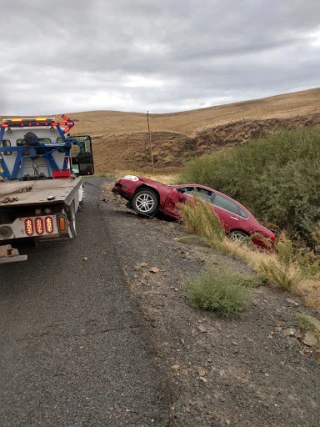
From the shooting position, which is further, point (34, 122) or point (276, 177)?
point (276, 177)

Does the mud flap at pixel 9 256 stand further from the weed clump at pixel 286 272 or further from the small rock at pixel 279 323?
the weed clump at pixel 286 272

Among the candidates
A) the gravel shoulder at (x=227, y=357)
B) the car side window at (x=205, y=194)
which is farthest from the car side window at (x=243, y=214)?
the gravel shoulder at (x=227, y=357)

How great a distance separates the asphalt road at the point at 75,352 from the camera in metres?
2.88

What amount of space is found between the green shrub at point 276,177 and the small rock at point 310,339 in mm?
8058

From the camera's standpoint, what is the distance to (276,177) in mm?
15219

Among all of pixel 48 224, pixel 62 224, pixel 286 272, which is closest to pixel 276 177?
pixel 286 272

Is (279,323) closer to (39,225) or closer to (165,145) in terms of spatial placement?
(39,225)

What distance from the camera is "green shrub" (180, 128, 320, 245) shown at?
13.8 metres

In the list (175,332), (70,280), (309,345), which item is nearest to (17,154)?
(70,280)

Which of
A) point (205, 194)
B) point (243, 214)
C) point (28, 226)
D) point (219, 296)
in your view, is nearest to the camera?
point (219, 296)

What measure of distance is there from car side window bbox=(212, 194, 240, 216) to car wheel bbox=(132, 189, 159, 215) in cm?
161

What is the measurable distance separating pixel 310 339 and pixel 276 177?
37.5 feet

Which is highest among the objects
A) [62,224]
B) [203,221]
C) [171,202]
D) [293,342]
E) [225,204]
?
[62,224]

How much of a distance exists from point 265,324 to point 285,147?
46.0 ft
